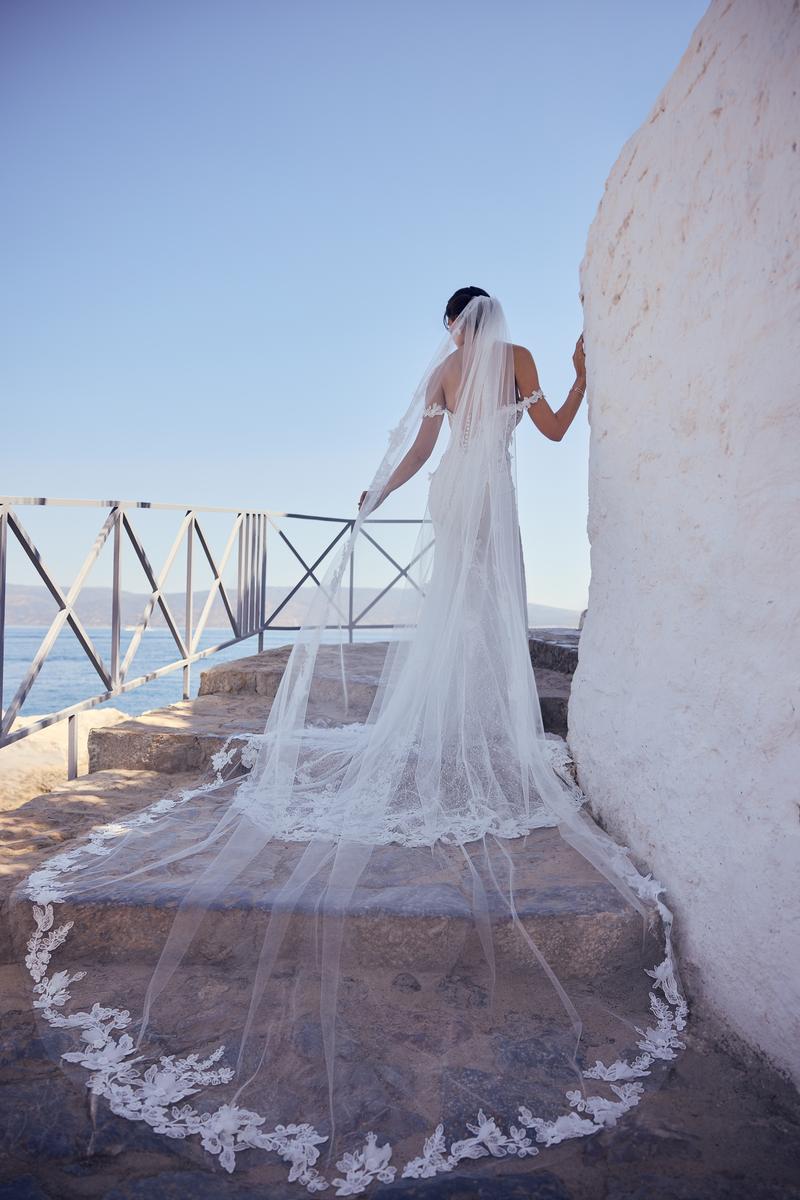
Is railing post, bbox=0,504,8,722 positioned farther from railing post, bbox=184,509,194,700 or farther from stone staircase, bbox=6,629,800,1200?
railing post, bbox=184,509,194,700

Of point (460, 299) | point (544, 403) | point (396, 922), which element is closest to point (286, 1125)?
point (396, 922)

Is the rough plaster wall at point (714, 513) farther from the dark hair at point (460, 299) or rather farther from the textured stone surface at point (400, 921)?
the dark hair at point (460, 299)

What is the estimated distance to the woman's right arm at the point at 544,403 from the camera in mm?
2920

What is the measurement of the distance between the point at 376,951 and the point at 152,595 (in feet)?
11.0

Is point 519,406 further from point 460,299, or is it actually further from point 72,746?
point 72,746

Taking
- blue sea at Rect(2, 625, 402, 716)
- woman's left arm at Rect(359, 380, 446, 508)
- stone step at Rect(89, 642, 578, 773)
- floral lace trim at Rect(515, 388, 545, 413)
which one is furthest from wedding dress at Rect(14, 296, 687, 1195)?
blue sea at Rect(2, 625, 402, 716)

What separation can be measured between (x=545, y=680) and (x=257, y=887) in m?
2.51

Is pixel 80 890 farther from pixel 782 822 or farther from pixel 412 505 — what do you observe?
pixel 412 505

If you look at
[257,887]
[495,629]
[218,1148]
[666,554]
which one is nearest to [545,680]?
[495,629]

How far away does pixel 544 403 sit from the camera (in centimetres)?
304

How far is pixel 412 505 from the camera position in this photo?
11.0 ft

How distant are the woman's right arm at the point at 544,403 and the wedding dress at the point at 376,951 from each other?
0.92 m

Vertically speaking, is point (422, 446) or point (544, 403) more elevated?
point (544, 403)

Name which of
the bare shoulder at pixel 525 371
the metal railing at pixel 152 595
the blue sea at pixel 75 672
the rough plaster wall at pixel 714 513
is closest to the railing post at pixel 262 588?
the metal railing at pixel 152 595
